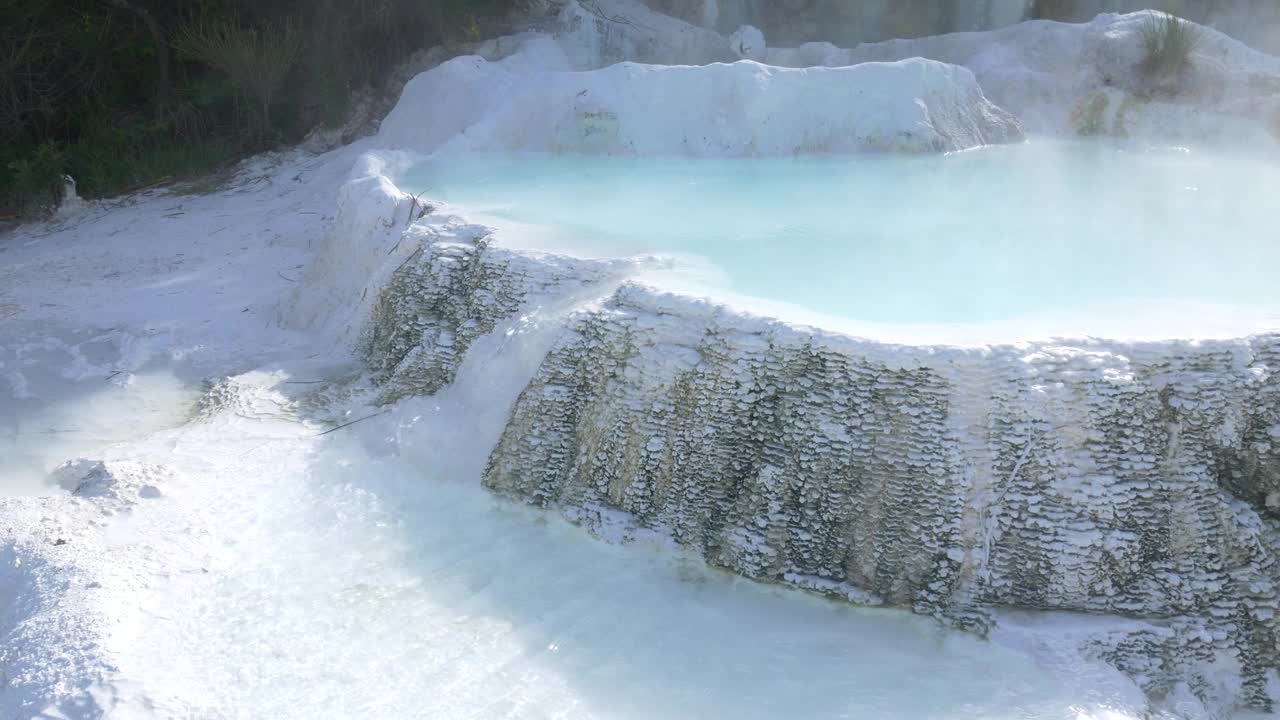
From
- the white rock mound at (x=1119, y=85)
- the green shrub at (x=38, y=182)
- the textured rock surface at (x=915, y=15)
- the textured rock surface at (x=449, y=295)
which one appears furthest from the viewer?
the textured rock surface at (x=915, y=15)

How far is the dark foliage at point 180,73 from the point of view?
664 centimetres

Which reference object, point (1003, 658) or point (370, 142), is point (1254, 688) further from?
point (370, 142)

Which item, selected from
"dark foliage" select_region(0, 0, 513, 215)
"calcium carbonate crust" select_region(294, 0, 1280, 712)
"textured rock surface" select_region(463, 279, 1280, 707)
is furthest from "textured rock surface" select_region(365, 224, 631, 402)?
"dark foliage" select_region(0, 0, 513, 215)

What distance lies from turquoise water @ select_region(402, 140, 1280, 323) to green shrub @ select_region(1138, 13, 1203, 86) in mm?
849

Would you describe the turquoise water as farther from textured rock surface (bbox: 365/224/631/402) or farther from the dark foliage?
the dark foliage

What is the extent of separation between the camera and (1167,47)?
6.02 meters

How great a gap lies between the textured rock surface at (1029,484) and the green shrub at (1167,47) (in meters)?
4.20

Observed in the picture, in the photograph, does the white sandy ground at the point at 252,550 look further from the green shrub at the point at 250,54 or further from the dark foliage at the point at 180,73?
the green shrub at the point at 250,54

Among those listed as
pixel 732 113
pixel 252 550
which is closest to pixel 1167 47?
pixel 732 113

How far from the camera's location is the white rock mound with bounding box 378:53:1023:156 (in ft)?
17.2

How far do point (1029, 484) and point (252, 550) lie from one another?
207 centimetres

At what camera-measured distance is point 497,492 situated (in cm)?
319

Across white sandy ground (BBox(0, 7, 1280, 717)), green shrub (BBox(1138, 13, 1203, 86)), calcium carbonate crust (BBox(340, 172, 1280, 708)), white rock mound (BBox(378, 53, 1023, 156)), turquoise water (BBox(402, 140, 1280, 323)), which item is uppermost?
green shrub (BBox(1138, 13, 1203, 86))

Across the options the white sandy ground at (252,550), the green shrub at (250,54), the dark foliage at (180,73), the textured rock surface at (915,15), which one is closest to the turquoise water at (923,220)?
the white sandy ground at (252,550)
